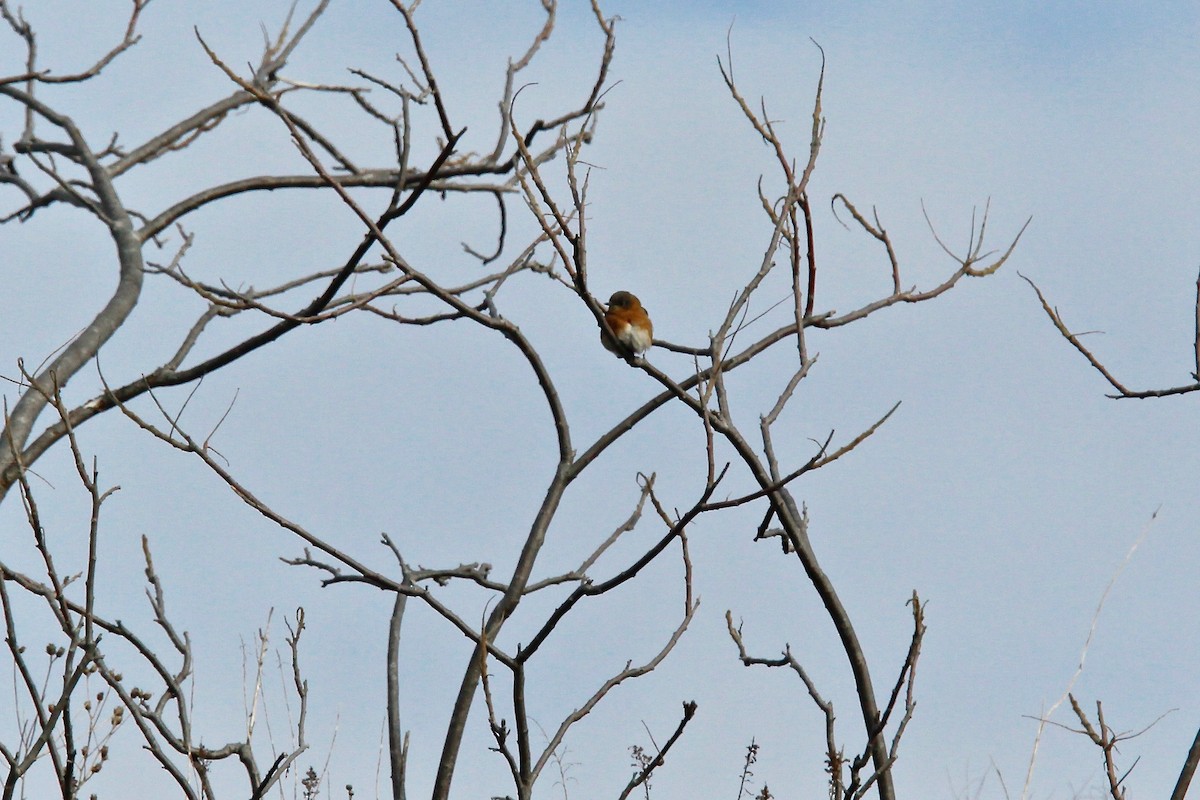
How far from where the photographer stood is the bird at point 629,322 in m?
3.72

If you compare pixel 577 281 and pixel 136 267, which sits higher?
pixel 136 267

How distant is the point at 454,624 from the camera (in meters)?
2.16

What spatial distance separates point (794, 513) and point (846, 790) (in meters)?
0.83

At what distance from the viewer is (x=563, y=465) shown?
128 inches

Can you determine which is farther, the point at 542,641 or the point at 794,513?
the point at 794,513

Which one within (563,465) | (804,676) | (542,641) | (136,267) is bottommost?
(542,641)

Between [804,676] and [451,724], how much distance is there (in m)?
Result: 0.90

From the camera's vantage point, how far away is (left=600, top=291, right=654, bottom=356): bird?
147 inches

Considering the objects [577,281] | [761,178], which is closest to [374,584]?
[577,281]

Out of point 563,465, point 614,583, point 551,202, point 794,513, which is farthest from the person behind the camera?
point 563,465

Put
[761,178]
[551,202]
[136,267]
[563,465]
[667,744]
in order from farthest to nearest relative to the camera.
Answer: [136,267]
[563,465]
[761,178]
[667,744]
[551,202]

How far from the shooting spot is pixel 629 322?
3.86 metres

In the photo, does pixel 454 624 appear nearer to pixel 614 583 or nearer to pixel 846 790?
pixel 614 583

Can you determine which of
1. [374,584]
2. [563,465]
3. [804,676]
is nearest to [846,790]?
[804,676]
